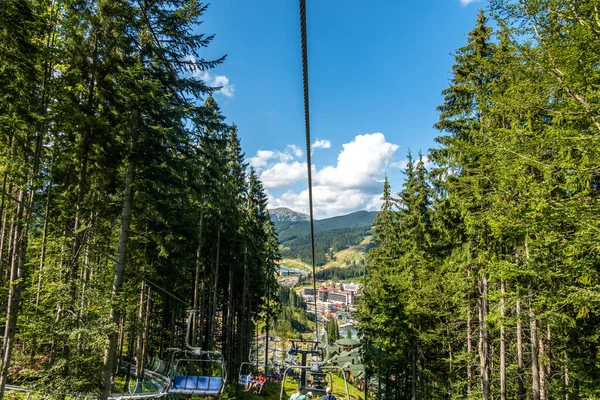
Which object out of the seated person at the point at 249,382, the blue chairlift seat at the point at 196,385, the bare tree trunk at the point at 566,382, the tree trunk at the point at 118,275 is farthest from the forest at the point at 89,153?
the bare tree trunk at the point at 566,382

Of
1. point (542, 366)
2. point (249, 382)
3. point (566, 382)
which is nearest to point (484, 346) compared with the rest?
point (542, 366)

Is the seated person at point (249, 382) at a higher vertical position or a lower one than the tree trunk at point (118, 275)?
lower

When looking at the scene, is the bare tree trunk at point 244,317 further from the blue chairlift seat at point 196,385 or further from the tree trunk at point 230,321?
the blue chairlift seat at point 196,385

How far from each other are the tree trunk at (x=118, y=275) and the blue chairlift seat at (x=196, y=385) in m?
2.03

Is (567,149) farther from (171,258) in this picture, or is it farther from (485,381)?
(171,258)

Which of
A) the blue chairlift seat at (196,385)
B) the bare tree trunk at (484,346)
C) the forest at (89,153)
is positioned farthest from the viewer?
the bare tree trunk at (484,346)

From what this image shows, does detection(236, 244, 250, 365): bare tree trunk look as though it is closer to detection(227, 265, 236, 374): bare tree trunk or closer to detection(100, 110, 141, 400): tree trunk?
detection(227, 265, 236, 374): bare tree trunk

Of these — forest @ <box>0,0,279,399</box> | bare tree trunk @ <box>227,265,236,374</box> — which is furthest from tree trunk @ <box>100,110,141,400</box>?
bare tree trunk @ <box>227,265,236,374</box>

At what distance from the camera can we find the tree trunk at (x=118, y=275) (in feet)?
30.0

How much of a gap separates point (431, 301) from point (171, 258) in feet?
48.9

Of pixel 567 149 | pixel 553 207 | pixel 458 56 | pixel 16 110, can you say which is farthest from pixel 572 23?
pixel 16 110

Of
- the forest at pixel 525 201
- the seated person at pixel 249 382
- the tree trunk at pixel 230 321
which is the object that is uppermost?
the forest at pixel 525 201

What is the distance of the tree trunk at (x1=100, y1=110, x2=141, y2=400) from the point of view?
A: 9.16m

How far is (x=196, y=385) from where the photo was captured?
10.7 m
